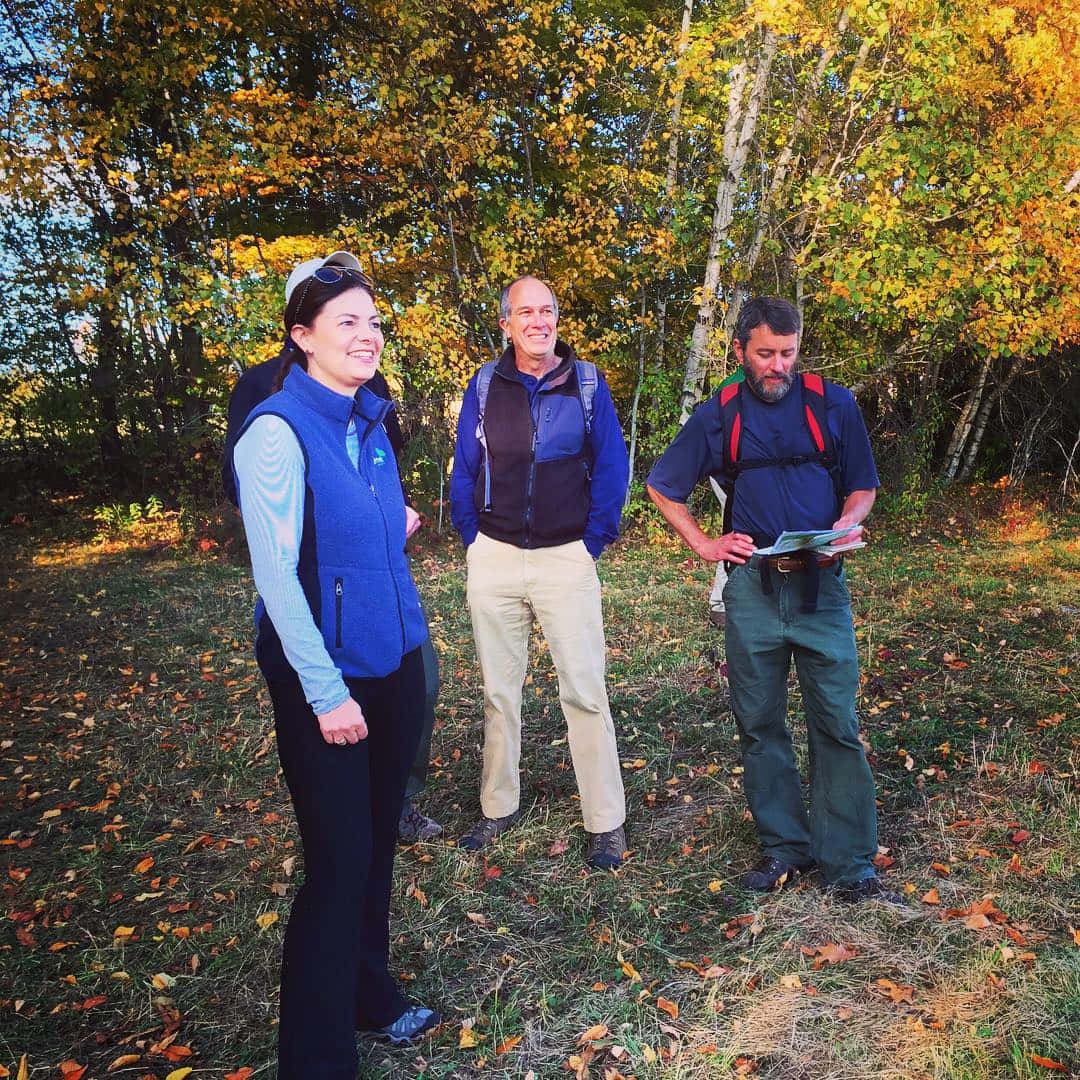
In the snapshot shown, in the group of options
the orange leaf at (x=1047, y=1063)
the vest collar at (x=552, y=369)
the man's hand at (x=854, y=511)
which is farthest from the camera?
the vest collar at (x=552, y=369)

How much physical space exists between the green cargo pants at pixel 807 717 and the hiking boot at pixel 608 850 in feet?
1.96

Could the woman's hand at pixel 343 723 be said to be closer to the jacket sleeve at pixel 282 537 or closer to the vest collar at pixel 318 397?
the jacket sleeve at pixel 282 537

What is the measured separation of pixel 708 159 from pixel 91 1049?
427 inches

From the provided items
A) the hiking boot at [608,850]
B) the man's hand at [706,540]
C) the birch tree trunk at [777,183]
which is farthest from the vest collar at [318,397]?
the birch tree trunk at [777,183]

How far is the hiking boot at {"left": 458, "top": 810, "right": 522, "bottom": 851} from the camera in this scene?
12.4ft

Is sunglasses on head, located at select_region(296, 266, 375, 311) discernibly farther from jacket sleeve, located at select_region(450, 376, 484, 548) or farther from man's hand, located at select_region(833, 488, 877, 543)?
man's hand, located at select_region(833, 488, 877, 543)

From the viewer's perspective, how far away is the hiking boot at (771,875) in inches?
132

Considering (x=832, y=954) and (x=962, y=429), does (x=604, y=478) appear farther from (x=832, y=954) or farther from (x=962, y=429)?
(x=962, y=429)

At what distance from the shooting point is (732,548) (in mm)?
3131

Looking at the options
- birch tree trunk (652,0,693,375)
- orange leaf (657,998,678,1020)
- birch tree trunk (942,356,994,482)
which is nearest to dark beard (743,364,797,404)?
orange leaf (657,998,678,1020)

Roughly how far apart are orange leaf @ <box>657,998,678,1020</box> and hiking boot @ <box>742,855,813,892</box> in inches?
29.4

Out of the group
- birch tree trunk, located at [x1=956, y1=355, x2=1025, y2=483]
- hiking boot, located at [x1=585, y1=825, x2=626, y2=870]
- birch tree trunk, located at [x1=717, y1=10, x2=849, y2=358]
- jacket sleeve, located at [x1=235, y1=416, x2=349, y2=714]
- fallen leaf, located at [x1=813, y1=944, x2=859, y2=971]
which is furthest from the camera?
birch tree trunk, located at [x1=956, y1=355, x2=1025, y2=483]

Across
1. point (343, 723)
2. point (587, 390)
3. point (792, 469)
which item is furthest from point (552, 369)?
point (343, 723)

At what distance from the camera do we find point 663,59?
940 centimetres
